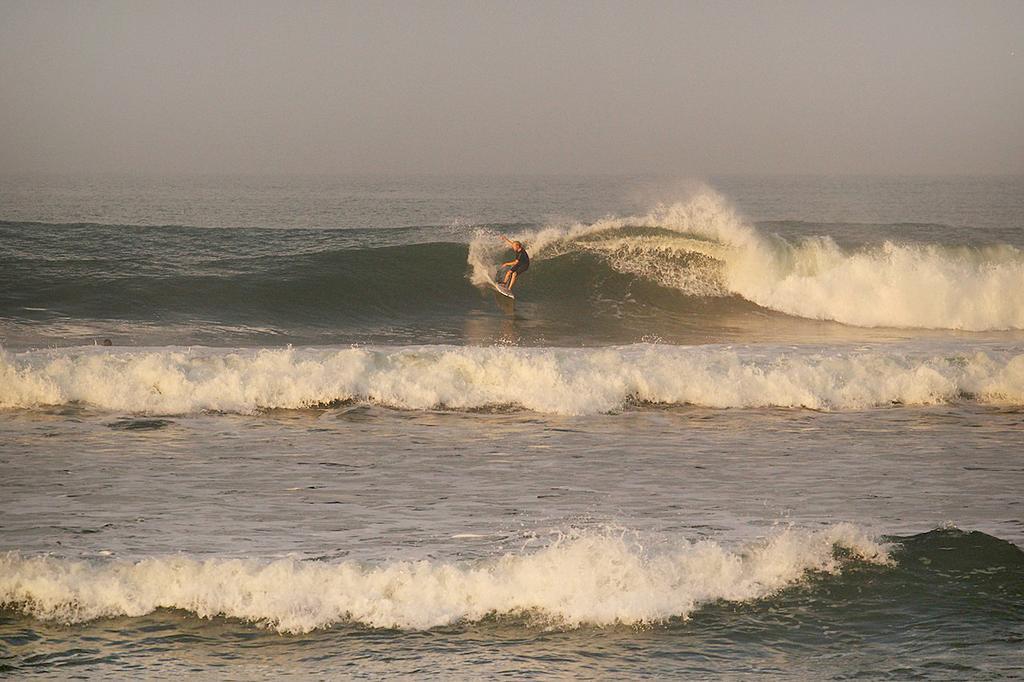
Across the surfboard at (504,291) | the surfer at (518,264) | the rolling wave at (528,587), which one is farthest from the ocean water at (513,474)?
the surfer at (518,264)

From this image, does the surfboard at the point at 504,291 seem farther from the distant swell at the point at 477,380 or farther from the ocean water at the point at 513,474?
the distant swell at the point at 477,380

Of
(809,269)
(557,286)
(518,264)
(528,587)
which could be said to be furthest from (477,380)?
(809,269)

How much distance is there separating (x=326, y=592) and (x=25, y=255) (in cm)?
2086

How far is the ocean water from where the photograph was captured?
557 cm

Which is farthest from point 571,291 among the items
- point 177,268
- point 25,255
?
point 25,255

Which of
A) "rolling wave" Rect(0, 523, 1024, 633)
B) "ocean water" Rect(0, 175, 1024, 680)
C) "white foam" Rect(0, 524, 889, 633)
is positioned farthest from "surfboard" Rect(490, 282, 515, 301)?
"white foam" Rect(0, 524, 889, 633)

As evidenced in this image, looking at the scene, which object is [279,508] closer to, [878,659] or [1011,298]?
[878,659]

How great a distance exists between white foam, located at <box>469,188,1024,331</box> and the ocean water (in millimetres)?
98

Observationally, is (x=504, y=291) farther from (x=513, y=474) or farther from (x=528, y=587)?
(x=528, y=587)

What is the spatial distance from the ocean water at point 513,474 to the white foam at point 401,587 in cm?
2

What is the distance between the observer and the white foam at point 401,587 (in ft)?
18.9

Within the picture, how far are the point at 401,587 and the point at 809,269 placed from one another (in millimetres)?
18441

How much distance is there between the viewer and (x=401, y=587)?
5.87m

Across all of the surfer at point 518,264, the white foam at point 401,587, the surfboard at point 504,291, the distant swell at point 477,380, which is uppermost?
the surfer at point 518,264
